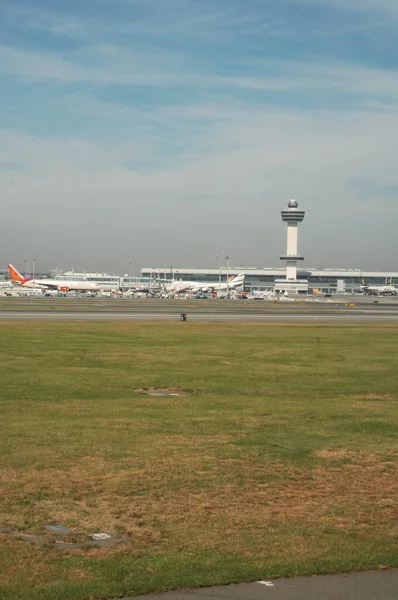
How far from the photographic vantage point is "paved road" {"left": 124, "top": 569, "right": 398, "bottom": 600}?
9.63 m

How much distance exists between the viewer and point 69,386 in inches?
1125

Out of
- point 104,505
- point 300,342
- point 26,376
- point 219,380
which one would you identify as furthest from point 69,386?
point 300,342

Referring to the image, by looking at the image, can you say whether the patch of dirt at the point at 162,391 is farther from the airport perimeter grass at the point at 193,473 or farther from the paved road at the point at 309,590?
the paved road at the point at 309,590

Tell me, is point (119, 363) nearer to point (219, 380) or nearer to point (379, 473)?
point (219, 380)

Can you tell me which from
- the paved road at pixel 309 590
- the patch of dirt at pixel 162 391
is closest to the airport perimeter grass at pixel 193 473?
the paved road at pixel 309 590

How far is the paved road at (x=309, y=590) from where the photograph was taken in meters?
9.63

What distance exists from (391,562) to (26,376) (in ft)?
75.4

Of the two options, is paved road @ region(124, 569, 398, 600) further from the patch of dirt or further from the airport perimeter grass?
the patch of dirt

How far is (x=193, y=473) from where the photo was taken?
1583 centimetres

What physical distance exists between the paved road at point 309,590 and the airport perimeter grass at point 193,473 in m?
0.24

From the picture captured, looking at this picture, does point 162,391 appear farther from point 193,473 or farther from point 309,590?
point 309,590

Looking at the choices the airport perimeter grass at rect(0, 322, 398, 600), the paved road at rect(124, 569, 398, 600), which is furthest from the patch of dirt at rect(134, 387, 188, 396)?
the paved road at rect(124, 569, 398, 600)

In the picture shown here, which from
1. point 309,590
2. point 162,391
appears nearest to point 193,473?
point 309,590

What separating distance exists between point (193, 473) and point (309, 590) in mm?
6211
